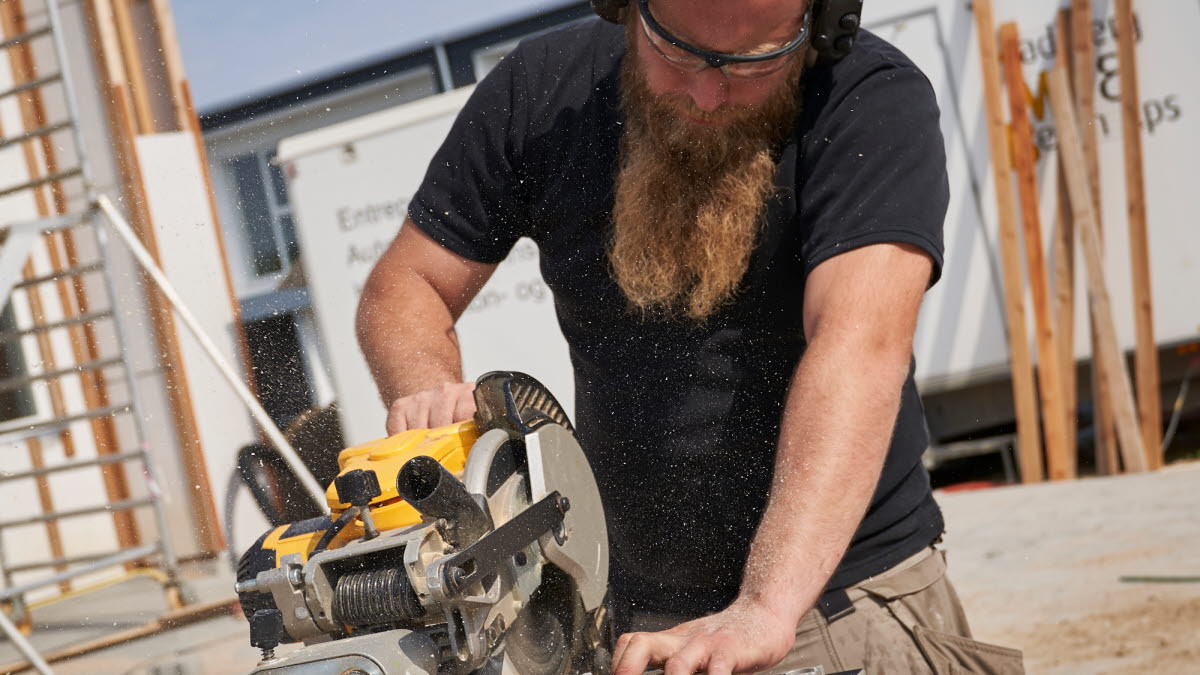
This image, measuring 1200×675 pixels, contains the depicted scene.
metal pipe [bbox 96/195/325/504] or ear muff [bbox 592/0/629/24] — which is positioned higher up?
ear muff [bbox 592/0/629/24]

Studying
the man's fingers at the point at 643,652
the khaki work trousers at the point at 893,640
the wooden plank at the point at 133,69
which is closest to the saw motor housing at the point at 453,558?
the man's fingers at the point at 643,652

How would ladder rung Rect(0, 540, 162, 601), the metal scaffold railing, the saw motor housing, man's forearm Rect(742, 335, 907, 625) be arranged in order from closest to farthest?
the saw motor housing
man's forearm Rect(742, 335, 907, 625)
ladder rung Rect(0, 540, 162, 601)
the metal scaffold railing

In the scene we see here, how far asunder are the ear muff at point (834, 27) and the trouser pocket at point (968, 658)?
3.09 feet

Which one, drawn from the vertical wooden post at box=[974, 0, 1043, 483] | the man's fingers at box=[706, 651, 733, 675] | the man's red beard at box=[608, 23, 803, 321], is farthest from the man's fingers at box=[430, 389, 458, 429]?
the vertical wooden post at box=[974, 0, 1043, 483]

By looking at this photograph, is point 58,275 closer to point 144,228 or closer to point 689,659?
point 144,228

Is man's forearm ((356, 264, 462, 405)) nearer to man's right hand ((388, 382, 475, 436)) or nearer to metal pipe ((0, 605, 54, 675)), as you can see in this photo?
man's right hand ((388, 382, 475, 436))

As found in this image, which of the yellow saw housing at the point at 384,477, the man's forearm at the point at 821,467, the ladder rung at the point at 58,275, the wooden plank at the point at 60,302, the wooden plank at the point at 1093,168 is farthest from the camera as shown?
the wooden plank at the point at 60,302

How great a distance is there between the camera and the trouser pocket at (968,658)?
5.91ft

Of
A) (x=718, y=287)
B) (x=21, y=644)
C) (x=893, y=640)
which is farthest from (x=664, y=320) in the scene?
(x=21, y=644)

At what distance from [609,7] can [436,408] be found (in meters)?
0.71

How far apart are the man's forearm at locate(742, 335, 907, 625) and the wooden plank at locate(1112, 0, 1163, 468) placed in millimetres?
4195

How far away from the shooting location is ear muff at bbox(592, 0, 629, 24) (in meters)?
1.78

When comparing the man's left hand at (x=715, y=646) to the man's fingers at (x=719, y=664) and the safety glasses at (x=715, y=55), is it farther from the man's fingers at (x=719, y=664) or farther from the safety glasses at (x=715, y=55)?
the safety glasses at (x=715, y=55)

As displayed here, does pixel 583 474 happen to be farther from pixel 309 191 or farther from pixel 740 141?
pixel 309 191
